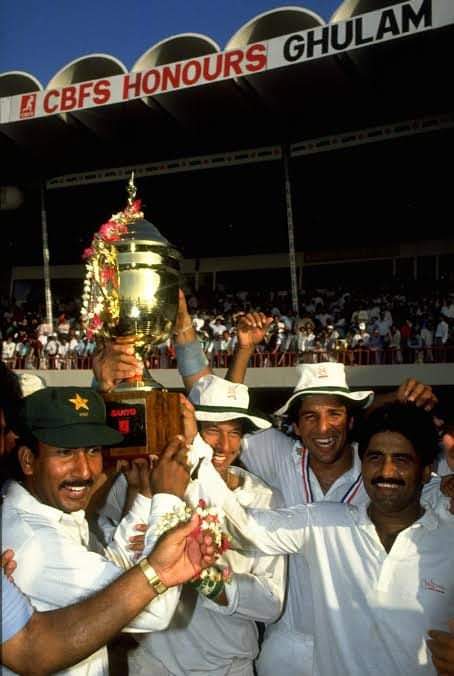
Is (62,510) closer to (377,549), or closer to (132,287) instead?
(132,287)

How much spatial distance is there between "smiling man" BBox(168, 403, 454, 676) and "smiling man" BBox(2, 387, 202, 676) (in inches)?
19.9

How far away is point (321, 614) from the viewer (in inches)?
105

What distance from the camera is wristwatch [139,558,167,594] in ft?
6.34

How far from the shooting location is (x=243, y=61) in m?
19.1

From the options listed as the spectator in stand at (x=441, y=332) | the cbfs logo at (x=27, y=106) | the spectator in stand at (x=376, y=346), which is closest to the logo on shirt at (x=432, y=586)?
the spectator in stand at (x=441, y=332)

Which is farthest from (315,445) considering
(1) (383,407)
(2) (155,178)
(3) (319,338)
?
(2) (155,178)

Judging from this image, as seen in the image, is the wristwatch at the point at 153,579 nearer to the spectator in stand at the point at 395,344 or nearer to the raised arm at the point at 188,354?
the raised arm at the point at 188,354

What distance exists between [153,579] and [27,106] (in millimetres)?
22276

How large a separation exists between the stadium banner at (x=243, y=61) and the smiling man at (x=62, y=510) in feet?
55.4

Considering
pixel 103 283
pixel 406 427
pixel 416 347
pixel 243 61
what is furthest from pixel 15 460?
pixel 243 61

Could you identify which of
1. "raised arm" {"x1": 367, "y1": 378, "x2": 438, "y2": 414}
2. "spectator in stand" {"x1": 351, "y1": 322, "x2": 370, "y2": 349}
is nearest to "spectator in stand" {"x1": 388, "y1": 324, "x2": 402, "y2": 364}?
"spectator in stand" {"x1": 351, "y1": 322, "x2": 370, "y2": 349}

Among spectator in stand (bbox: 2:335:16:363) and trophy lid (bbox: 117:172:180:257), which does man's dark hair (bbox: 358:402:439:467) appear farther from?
spectator in stand (bbox: 2:335:16:363)

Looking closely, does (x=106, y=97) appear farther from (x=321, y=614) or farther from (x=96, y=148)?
(x=321, y=614)

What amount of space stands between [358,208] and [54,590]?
23811 millimetres
